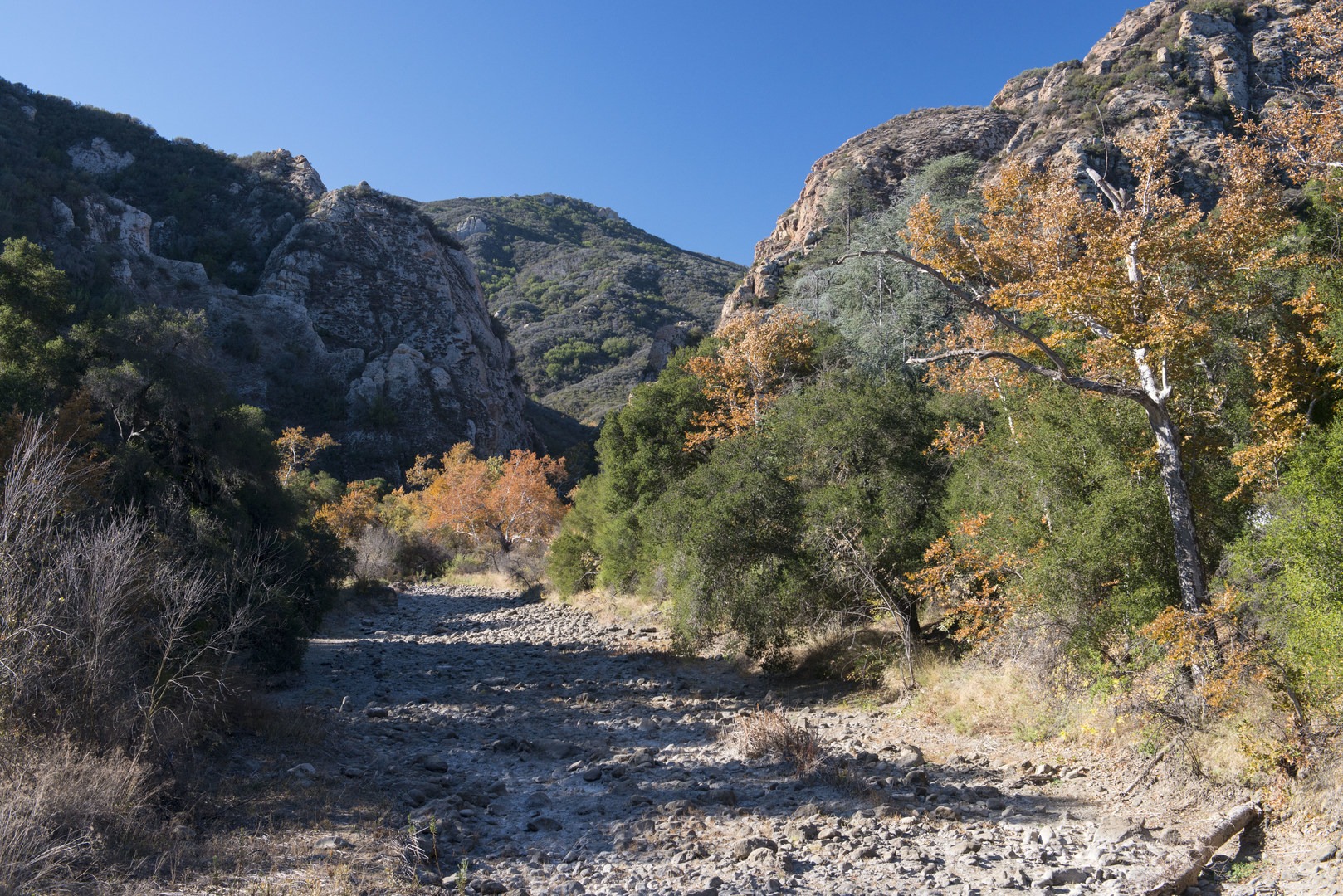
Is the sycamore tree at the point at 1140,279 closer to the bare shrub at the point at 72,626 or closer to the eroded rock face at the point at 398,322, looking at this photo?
the bare shrub at the point at 72,626

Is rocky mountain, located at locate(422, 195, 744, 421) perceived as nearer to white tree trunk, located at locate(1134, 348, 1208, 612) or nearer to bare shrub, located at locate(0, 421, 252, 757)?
white tree trunk, located at locate(1134, 348, 1208, 612)

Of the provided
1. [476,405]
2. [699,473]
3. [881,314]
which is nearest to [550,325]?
[476,405]

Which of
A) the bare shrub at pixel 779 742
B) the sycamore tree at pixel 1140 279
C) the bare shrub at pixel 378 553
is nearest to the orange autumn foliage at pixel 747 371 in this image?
the sycamore tree at pixel 1140 279

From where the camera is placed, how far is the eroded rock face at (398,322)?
5256 centimetres

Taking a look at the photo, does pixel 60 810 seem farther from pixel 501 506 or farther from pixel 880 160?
pixel 880 160

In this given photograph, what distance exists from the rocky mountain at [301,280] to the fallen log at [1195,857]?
48.3 meters

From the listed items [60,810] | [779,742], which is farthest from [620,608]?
[60,810]

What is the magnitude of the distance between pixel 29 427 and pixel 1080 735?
13.4m

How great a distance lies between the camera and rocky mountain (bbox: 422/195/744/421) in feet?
230

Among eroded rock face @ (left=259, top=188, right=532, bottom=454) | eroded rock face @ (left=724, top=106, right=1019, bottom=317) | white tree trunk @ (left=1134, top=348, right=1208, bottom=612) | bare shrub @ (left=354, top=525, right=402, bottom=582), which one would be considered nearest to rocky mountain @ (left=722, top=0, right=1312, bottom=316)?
eroded rock face @ (left=724, top=106, right=1019, bottom=317)

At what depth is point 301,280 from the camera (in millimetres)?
54969

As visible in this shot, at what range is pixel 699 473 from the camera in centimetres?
1511

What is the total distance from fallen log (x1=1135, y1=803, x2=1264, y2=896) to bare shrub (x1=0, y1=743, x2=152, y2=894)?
775 centimetres

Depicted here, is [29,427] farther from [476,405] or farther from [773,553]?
[476,405]
